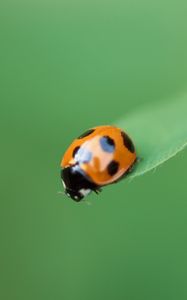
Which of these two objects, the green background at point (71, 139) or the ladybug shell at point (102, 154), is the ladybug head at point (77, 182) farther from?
the green background at point (71, 139)

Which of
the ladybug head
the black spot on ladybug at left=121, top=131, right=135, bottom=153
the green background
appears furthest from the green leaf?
the green background

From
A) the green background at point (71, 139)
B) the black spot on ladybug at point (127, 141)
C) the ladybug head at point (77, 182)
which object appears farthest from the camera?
the green background at point (71, 139)

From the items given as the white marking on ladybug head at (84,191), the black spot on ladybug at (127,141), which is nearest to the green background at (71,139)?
the white marking on ladybug head at (84,191)

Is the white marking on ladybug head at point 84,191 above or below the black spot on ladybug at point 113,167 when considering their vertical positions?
above

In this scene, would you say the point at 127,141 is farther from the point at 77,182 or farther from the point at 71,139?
the point at 71,139

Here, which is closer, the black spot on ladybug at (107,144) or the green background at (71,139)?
the black spot on ladybug at (107,144)

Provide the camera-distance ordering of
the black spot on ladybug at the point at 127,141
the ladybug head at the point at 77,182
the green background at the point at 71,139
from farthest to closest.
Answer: the green background at the point at 71,139, the ladybug head at the point at 77,182, the black spot on ladybug at the point at 127,141

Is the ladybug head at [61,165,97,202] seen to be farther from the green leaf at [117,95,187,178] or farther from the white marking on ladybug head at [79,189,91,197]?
the green leaf at [117,95,187,178]
